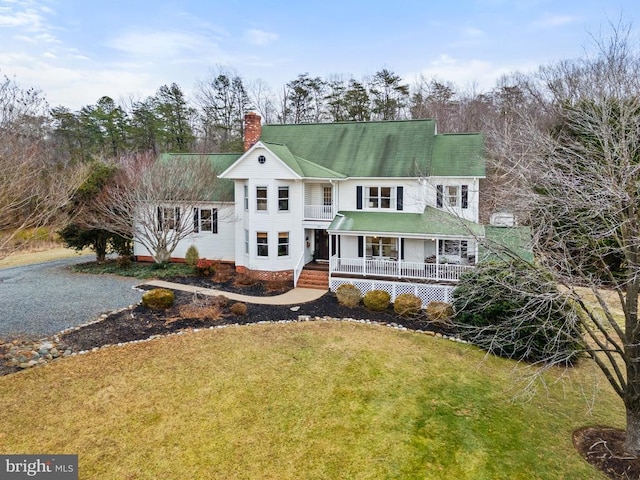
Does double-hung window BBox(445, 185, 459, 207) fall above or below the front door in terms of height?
above

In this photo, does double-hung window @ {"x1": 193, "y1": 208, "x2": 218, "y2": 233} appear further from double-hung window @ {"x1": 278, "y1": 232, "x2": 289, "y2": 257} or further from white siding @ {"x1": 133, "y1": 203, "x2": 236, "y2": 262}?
double-hung window @ {"x1": 278, "y1": 232, "x2": 289, "y2": 257}

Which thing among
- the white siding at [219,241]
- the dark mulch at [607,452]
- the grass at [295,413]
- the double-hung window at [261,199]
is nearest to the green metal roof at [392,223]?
the double-hung window at [261,199]

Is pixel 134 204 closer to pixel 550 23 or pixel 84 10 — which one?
pixel 84 10

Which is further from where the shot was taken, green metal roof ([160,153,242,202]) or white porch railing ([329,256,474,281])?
green metal roof ([160,153,242,202])

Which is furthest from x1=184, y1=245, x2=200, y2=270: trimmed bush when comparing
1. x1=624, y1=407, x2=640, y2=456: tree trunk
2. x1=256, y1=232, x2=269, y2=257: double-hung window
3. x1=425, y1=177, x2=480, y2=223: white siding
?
x1=624, y1=407, x2=640, y2=456: tree trunk

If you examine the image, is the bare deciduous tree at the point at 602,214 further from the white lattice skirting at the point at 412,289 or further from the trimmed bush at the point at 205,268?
the trimmed bush at the point at 205,268

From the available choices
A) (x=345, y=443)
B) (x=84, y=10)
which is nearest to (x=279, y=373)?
(x=345, y=443)

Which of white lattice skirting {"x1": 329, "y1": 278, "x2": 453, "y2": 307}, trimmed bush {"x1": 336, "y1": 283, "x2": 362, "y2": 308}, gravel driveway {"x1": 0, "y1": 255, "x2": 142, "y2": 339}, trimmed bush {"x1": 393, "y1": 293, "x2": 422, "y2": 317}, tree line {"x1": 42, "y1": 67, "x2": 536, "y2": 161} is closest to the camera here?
gravel driveway {"x1": 0, "y1": 255, "x2": 142, "y2": 339}

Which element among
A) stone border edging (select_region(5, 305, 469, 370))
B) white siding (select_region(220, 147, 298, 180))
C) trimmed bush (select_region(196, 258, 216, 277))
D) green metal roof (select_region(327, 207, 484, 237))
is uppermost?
white siding (select_region(220, 147, 298, 180))

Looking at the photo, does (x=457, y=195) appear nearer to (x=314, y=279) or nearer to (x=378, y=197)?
(x=378, y=197)
